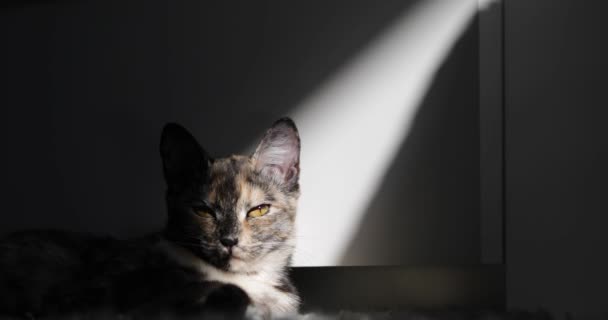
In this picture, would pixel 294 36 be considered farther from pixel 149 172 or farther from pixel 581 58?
pixel 581 58

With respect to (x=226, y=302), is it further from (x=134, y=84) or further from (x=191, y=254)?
(x=134, y=84)

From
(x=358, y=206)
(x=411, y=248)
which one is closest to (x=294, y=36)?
(x=358, y=206)

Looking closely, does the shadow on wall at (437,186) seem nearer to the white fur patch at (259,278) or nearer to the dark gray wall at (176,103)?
the dark gray wall at (176,103)

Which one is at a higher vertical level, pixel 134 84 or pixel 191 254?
pixel 134 84

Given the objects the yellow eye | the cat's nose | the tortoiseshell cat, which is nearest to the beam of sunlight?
the tortoiseshell cat

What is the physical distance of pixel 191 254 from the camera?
1.35 m

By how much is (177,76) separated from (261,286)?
0.78m

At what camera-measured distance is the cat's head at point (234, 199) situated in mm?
1339

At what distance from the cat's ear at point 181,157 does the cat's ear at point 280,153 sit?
14 cm

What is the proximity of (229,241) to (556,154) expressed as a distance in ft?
2.82

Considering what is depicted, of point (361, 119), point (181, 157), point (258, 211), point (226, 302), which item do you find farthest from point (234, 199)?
point (361, 119)

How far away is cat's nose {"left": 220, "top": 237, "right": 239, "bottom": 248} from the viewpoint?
131cm

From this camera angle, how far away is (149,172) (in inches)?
72.7

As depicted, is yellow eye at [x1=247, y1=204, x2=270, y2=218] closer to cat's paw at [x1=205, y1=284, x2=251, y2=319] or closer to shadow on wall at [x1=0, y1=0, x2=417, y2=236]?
cat's paw at [x1=205, y1=284, x2=251, y2=319]
